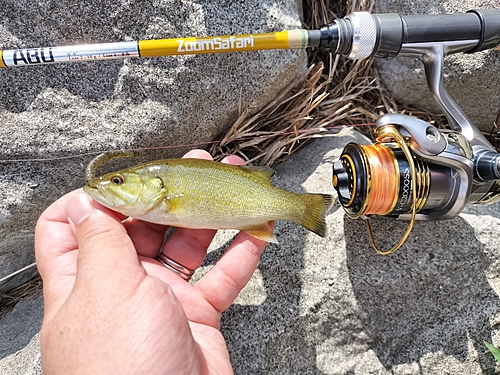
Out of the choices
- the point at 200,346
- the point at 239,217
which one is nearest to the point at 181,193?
the point at 239,217

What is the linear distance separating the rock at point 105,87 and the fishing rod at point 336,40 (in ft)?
0.96

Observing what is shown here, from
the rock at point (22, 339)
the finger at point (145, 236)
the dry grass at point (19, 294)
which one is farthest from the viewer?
the dry grass at point (19, 294)

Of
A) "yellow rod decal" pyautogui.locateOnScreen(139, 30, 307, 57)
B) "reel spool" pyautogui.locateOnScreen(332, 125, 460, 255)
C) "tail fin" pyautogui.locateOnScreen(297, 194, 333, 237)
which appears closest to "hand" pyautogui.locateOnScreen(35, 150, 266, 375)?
"tail fin" pyautogui.locateOnScreen(297, 194, 333, 237)

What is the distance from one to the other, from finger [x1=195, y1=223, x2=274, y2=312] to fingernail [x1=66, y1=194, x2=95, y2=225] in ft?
2.39

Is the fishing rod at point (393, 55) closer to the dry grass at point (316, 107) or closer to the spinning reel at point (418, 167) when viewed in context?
the spinning reel at point (418, 167)

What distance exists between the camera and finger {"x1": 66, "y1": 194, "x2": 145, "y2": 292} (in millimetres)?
1746

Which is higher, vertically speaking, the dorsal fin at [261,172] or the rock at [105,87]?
the rock at [105,87]

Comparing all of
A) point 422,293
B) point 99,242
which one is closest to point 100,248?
point 99,242

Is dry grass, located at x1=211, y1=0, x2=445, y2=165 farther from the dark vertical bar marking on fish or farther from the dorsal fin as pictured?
the dark vertical bar marking on fish

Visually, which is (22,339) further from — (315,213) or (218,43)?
(218,43)

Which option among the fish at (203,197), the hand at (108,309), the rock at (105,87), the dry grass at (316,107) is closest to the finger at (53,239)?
the hand at (108,309)

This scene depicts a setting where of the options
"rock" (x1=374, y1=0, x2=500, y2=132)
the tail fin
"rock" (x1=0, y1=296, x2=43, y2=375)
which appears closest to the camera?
the tail fin

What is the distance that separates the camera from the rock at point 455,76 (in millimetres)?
2848

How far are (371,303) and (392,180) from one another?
0.85m
